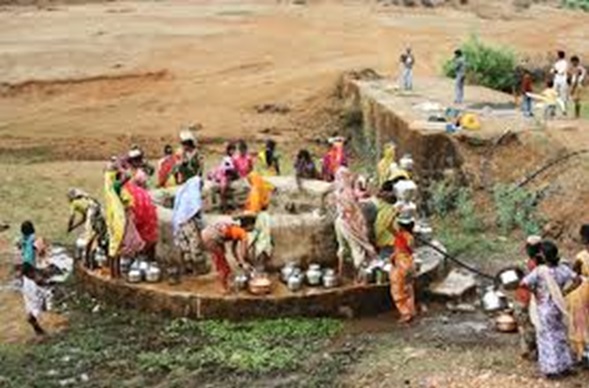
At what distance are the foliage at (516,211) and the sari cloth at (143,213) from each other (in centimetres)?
538

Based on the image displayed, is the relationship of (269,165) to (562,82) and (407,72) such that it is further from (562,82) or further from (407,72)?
(407,72)

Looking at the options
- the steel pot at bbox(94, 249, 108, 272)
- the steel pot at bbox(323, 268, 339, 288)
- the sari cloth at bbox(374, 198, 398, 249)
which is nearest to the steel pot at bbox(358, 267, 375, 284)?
the steel pot at bbox(323, 268, 339, 288)

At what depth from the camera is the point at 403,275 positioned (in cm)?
1239

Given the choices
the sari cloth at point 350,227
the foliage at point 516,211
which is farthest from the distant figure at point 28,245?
the foliage at point 516,211

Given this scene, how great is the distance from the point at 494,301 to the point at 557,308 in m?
2.53

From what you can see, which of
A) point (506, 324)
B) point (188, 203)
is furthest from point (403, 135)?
point (506, 324)

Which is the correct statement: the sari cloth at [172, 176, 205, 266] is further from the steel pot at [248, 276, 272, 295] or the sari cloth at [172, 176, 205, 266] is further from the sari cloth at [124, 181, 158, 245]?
the steel pot at [248, 276, 272, 295]

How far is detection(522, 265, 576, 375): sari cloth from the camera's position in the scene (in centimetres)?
1029

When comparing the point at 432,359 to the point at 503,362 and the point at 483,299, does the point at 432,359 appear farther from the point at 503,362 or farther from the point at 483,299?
the point at 483,299

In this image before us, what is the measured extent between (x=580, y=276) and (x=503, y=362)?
1197mm

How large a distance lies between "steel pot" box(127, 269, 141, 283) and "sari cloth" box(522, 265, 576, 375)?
492 centimetres

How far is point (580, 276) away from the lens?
10453 millimetres

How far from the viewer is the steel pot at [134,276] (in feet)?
43.4

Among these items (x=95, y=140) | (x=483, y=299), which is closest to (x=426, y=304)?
(x=483, y=299)
